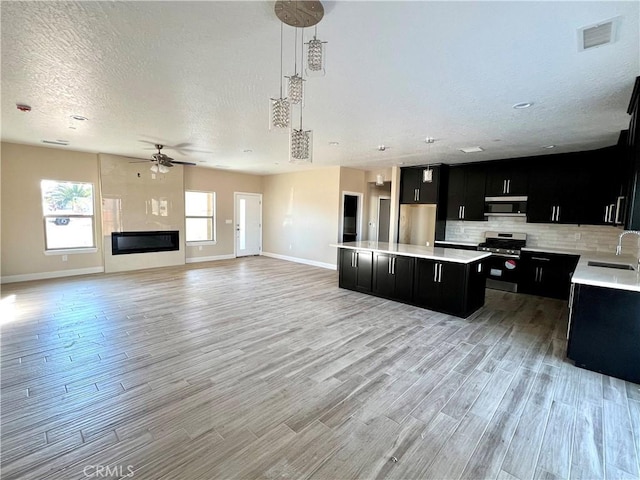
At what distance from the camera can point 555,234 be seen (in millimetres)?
5863

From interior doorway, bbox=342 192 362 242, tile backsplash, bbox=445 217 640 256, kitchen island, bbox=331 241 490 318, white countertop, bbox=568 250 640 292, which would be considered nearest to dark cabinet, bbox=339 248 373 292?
kitchen island, bbox=331 241 490 318

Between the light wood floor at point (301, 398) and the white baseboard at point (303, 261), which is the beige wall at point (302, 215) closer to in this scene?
the white baseboard at point (303, 261)

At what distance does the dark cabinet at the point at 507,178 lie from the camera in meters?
5.90

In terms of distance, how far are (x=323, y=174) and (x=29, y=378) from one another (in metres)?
6.70

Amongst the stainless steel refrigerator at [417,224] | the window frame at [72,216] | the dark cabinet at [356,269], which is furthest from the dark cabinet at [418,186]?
the window frame at [72,216]

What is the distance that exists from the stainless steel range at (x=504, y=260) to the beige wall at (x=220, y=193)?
22.5ft

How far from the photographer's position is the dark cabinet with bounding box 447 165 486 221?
646 centimetres

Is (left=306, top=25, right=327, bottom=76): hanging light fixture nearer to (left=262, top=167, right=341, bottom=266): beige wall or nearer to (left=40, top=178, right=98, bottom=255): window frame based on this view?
(left=262, top=167, right=341, bottom=266): beige wall

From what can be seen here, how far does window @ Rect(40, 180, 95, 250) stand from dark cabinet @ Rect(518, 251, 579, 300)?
30.7 feet

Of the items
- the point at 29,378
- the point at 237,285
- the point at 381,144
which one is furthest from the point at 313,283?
the point at 29,378

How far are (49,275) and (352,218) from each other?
279 inches

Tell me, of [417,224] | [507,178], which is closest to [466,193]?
[507,178]

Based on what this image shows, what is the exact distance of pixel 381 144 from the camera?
5.04m

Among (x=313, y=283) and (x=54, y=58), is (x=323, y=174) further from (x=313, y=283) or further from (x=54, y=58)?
(x=54, y=58)
